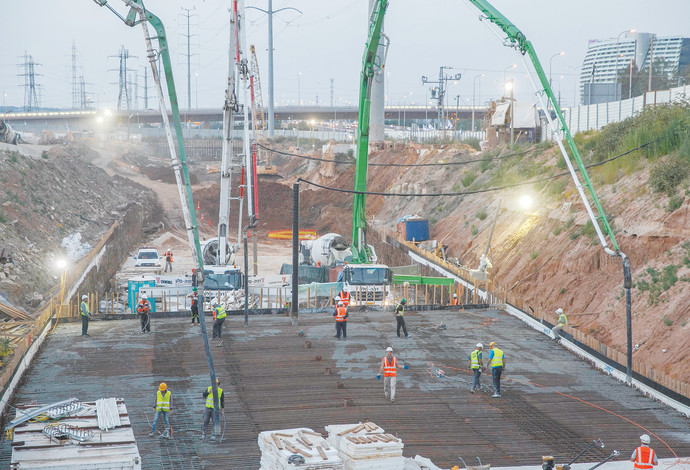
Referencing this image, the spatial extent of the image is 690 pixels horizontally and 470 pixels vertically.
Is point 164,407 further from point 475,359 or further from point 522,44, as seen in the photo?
point 522,44

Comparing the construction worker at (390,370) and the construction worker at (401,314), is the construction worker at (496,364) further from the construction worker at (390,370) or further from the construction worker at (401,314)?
the construction worker at (401,314)

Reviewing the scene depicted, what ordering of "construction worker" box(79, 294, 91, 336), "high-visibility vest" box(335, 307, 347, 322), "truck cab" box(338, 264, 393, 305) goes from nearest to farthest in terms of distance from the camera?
1. "high-visibility vest" box(335, 307, 347, 322)
2. "construction worker" box(79, 294, 91, 336)
3. "truck cab" box(338, 264, 393, 305)

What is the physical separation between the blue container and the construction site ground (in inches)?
1022

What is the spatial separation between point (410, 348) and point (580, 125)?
3530 centimetres

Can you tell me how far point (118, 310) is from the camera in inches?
1446

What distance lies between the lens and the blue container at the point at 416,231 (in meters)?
53.6

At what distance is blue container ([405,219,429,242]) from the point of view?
53562mm

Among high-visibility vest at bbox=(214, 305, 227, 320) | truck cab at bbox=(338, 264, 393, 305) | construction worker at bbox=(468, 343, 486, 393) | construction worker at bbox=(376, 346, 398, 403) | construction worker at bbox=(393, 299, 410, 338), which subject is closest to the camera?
construction worker at bbox=(376, 346, 398, 403)

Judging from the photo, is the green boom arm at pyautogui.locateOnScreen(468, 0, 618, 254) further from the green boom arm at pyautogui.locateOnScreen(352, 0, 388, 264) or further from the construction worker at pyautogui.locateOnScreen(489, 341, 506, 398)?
the construction worker at pyautogui.locateOnScreen(489, 341, 506, 398)

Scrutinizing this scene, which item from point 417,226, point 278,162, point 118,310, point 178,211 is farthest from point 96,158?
point 118,310

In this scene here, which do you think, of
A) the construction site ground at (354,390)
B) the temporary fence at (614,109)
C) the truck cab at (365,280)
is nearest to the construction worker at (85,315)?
the construction site ground at (354,390)

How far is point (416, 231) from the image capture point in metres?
53.7

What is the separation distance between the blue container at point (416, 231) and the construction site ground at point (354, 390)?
2596cm

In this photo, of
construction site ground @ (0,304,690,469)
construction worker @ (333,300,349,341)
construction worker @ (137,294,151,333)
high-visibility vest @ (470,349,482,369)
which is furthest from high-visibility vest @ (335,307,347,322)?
construction worker @ (137,294,151,333)
